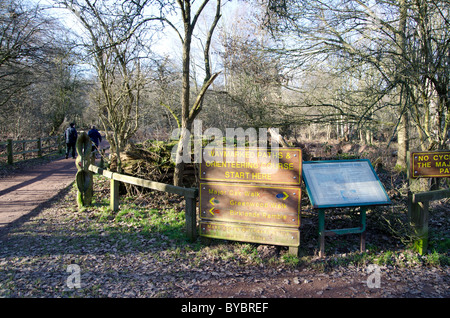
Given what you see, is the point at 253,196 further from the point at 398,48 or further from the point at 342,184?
the point at 398,48

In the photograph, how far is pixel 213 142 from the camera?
8.73 m

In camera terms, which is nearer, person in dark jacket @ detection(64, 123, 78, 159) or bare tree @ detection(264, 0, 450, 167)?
bare tree @ detection(264, 0, 450, 167)

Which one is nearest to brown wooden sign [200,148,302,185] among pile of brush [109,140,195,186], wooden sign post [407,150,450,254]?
wooden sign post [407,150,450,254]

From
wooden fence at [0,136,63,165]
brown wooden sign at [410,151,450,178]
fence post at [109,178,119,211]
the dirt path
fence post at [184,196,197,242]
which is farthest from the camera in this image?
wooden fence at [0,136,63,165]

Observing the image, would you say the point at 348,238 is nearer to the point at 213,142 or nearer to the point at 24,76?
the point at 213,142

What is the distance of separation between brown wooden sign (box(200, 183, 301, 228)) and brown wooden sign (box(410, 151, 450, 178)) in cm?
211

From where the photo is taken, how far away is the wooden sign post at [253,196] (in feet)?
16.0

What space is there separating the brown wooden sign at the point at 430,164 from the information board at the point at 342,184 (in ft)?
2.31

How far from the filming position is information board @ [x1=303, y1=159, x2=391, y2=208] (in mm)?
4910

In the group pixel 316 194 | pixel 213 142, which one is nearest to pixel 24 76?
pixel 213 142

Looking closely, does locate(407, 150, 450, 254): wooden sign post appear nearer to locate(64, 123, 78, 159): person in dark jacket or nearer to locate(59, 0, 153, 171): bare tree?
locate(59, 0, 153, 171): bare tree

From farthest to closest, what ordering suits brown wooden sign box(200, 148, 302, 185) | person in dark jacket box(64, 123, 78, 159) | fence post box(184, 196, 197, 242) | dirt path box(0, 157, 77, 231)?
person in dark jacket box(64, 123, 78, 159) → dirt path box(0, 157, 77, 231) → fence post box(184, 196, 197, 242) → brown wooden sign box(200, 148, 302, 185)

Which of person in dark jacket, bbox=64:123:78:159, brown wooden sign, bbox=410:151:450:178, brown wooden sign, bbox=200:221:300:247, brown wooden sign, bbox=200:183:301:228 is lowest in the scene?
brown wooden sign, bbox=200:221:300:247

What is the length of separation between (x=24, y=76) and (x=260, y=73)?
11478 millimetres
